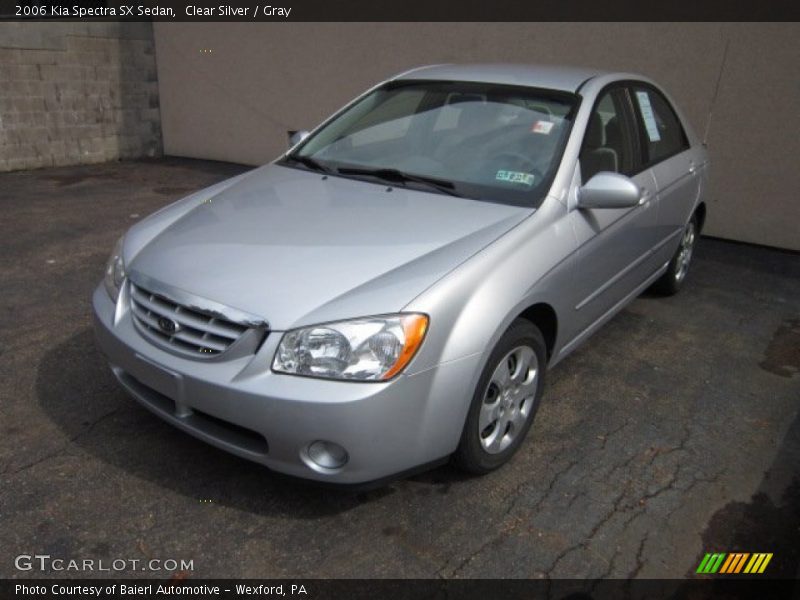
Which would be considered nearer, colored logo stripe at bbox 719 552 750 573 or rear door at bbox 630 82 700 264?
colored logo stripe at bbox 719 552 750 573

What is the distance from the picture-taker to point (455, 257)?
2.54m

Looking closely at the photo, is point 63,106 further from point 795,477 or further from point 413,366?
point 795,477

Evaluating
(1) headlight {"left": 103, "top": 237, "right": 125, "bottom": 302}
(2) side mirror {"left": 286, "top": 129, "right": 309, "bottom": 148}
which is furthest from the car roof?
(1) headlight {"left": 103, "top": 237, "right": 125, "bottom": 302}

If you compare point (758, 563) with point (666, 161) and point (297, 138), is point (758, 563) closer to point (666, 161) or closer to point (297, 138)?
point (666, 161)

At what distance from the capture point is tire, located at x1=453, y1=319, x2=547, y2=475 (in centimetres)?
258

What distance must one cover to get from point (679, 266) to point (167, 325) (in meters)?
3.83

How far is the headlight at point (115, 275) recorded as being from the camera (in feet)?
9.23

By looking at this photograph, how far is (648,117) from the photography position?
4082mm

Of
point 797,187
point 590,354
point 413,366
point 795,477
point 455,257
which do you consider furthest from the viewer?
point 797,187

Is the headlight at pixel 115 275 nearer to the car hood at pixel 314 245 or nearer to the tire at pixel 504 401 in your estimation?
the car hood at pixel 314 245

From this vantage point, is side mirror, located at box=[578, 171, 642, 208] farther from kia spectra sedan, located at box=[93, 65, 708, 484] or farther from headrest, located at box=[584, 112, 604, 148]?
headrest, located at box=[584, 112, 604, 148]

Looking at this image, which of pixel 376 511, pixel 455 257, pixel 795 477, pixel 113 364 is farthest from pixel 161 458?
pixel 795 477

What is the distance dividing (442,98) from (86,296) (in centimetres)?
273

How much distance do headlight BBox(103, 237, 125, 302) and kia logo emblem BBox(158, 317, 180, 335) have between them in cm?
37
